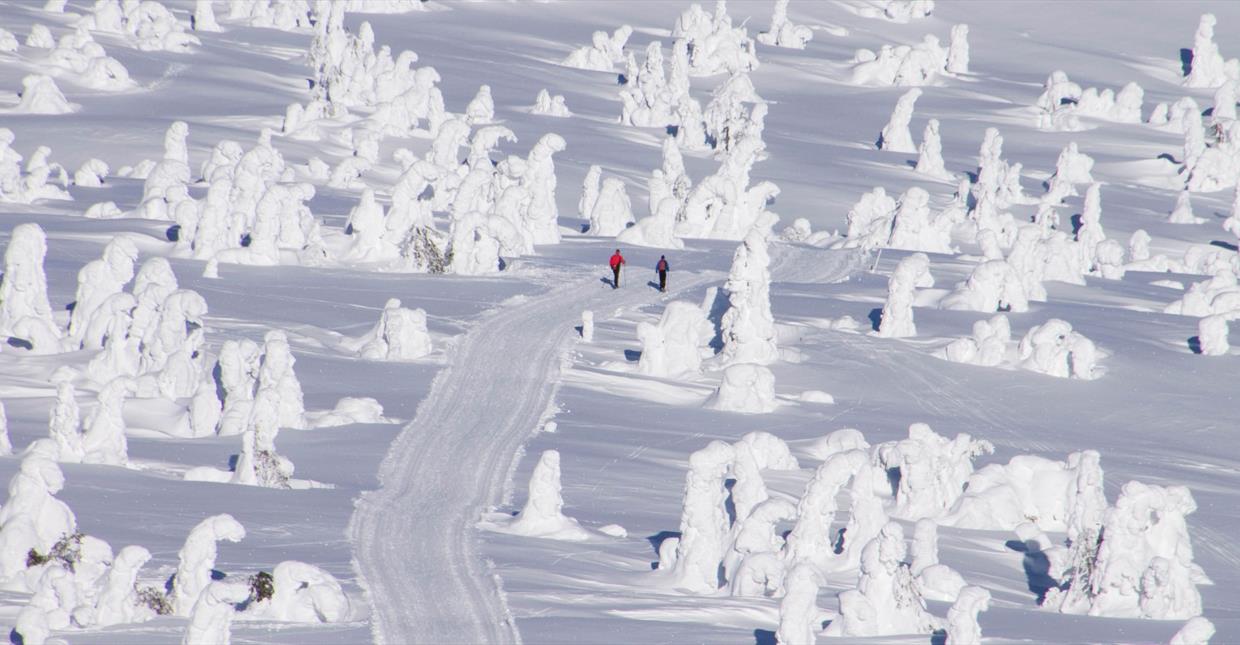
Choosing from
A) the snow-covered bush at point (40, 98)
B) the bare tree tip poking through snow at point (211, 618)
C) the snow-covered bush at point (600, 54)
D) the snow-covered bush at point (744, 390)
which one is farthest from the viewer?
the snow-covered bush at point (600, 54)

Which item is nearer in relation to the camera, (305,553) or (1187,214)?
(305,553)

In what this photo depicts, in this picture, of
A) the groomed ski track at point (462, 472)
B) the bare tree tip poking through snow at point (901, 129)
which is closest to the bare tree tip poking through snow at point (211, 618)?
the groomed ski track at point (462, 472)

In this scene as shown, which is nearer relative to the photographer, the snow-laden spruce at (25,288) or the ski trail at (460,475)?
the ski trail at (460,475)

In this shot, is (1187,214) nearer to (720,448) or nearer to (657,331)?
(657,331)

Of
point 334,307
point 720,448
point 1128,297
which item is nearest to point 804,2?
point 1128,297

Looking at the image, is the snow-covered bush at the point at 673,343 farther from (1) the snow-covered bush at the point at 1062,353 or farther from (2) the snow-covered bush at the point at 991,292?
(2) the snow-covered bush at the point at 991,292

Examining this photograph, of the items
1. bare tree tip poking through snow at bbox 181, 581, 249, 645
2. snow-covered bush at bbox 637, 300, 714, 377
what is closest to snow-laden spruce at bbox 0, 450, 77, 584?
bare tree tip poking through snow at bbox 181, 581, 249, 645

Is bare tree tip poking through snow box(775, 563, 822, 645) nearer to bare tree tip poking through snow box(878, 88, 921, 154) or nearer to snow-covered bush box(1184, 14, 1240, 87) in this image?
bare tree tip poking through snow box(878, 88, 921, 154)
